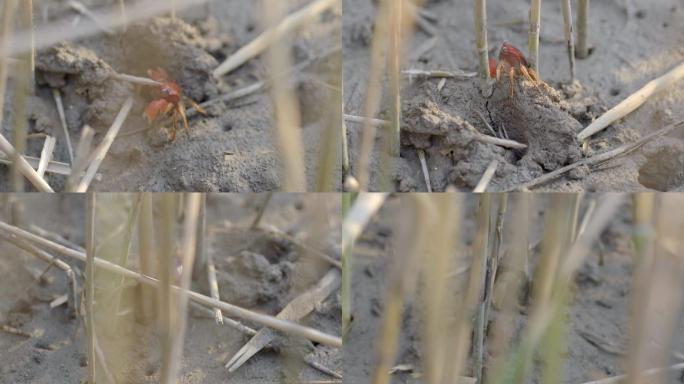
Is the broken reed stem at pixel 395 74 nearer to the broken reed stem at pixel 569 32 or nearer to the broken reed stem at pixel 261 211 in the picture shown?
the broken reed stem at pixel 261 211

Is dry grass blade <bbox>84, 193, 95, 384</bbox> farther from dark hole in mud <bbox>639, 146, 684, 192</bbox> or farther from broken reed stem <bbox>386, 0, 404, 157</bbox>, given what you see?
dark hole in mud <bbox>639, 146, 684, 192</bbox>

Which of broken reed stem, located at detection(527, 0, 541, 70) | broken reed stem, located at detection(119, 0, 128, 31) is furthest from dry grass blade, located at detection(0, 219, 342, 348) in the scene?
broken reed stem, located at detection(527, 0, 541, 70)

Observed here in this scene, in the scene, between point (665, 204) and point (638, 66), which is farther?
point (638, 66)

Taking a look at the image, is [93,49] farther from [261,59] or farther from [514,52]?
[514,52]

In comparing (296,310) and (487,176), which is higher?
(487,176)

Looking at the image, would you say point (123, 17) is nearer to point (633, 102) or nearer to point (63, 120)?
point (63, 120)

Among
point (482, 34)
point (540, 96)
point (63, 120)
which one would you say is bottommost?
point (63, 120)

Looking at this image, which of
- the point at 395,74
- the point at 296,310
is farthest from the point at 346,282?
the point at 395,74

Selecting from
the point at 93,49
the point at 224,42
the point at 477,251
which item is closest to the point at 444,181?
the point at 477,251
